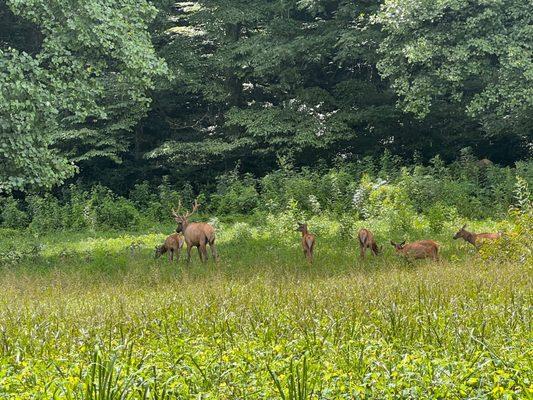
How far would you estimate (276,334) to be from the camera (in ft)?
20.9

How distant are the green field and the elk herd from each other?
0.44 m

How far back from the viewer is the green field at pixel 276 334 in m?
4.52

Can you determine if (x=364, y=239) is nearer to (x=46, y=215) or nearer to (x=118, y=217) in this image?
(x=118, y=217)

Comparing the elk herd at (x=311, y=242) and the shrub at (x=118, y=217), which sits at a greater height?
the shrub at (x=118, y=217)

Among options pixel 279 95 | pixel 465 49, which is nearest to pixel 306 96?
pixel 279 95

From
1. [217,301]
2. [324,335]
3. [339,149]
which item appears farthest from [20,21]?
→ [324,335]

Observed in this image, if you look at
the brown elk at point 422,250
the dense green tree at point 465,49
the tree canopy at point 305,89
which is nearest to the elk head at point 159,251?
the tree canopy at point 305,89

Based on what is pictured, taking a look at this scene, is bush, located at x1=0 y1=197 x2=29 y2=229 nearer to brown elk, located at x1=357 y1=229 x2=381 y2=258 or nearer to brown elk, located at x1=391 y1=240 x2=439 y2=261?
brown elk, located at x1=357 y1=229 x2=381 y2=258

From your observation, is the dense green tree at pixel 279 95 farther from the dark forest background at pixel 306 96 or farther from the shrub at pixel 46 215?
the shrub at pixel 46 215

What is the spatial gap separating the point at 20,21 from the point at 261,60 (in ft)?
32.1

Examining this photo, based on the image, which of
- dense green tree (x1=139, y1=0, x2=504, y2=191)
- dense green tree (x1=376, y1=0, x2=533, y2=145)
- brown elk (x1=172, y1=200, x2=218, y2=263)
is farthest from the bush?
dense green tree (x1=376, y1=0, x2=533, y2=145)

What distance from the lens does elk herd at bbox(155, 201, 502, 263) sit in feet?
41.7

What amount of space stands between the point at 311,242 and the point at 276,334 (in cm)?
730

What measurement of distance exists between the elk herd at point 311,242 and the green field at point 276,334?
44 centimetres
